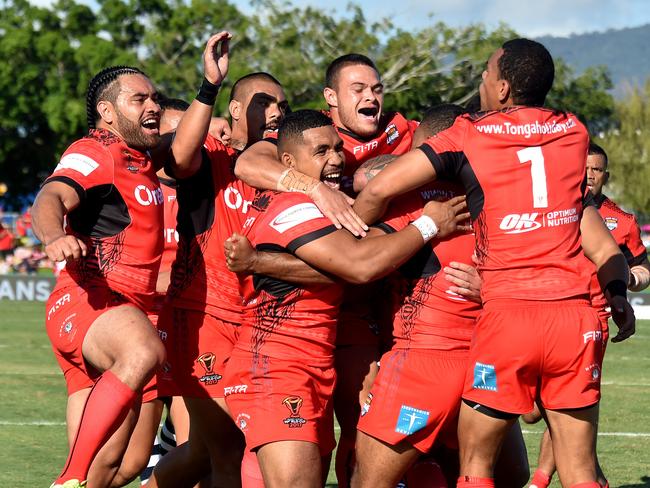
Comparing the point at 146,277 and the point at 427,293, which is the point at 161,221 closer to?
the point at 146,277

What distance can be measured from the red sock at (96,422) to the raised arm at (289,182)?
4.60 feet

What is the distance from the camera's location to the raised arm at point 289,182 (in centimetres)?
601

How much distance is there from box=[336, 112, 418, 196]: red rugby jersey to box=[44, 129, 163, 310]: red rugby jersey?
4.02ft

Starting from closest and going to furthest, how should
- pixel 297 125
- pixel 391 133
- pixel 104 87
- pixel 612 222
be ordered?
pixel 297 125, pixel 104 87, pixel 391 133, pixel 612 222

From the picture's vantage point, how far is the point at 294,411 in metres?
5.80

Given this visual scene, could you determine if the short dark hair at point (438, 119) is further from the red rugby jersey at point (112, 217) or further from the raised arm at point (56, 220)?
the raised arm at point (56, 220)

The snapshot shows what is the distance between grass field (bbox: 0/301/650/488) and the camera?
908 centimetres

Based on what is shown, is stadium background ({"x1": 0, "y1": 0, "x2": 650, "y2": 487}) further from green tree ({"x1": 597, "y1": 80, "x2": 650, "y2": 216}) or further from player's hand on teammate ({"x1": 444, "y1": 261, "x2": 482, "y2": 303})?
player's hand on teammate ({"x1": 444, "y1": 261, "x2": 482, "y2": 303})

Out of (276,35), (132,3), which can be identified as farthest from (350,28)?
(132,3)

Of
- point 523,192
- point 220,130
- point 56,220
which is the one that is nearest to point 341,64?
point 220,130

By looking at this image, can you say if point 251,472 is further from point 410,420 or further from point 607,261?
point 607,261

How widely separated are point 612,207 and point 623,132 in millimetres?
63145

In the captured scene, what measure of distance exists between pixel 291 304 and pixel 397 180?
34.2 inches

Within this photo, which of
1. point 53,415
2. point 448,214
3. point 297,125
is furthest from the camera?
point 53,415
